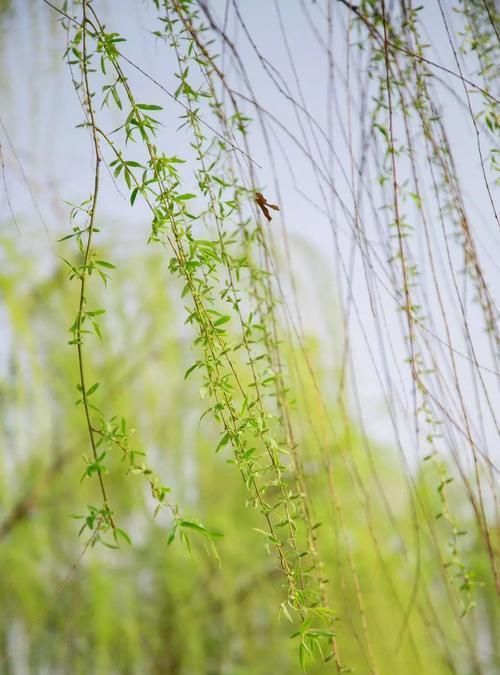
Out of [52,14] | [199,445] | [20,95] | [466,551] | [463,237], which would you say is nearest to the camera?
[463,237]

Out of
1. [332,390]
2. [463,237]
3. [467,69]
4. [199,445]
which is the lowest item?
[463,237]

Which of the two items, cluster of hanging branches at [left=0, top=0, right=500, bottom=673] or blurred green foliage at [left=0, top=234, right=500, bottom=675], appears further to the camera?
blurred green foliage at [left=0, top=234, right=500, bottom=675]

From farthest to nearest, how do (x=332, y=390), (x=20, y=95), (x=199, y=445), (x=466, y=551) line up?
(x=466, y=551) < (x=332, y=390) < (x=199, y=445) < (x=20, y=95)

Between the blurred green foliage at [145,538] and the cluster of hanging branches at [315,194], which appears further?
the blurred green foliage at [145,538]

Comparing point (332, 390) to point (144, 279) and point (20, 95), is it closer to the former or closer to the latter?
point (144, 279)

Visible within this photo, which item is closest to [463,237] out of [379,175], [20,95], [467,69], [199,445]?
[379,175]

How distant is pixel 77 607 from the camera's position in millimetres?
1985

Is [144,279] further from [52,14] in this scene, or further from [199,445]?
[52,14]

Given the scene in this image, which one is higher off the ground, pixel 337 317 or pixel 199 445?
pixel 337 317

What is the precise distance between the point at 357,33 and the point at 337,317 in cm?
157

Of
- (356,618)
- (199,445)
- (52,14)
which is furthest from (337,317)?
(52,14)

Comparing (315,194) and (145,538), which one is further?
(145,538)

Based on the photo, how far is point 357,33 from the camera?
89 cm

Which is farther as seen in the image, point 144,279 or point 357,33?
point 144,279
